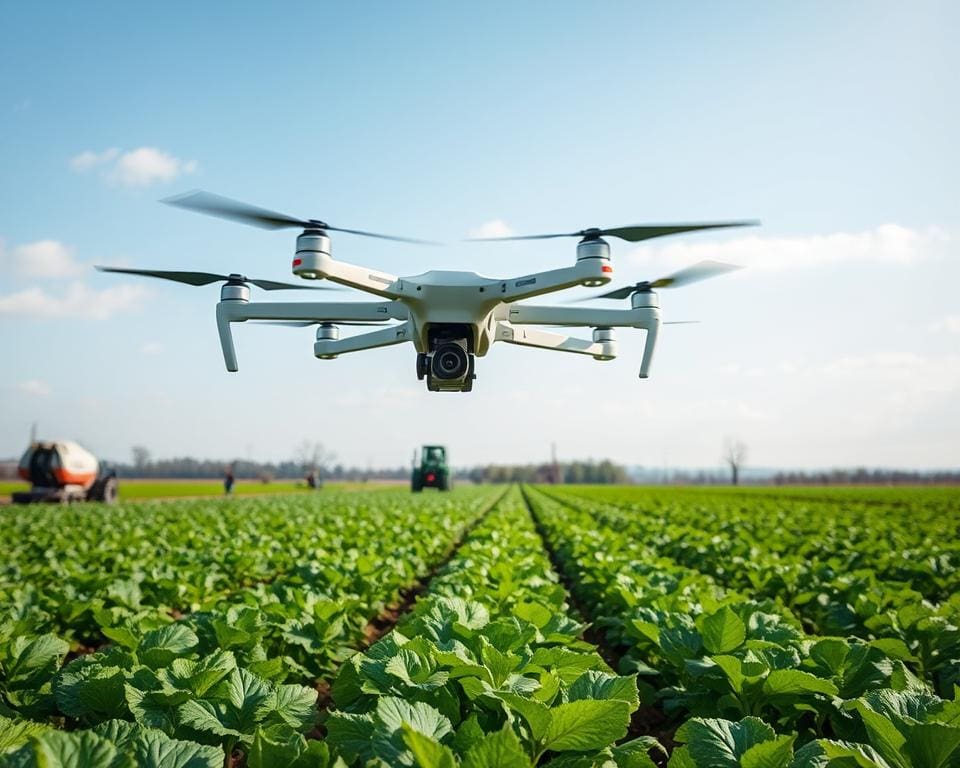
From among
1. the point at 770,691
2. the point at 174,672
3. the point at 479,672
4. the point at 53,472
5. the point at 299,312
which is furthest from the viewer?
the point at 53,472

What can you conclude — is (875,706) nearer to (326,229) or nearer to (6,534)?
(326,229)

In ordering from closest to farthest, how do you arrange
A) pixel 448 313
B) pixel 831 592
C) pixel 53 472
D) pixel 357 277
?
pixel 357 277, pixel 448 313, pixel 831 592, pixel 53 472

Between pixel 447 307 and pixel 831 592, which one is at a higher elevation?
pixel 447 307

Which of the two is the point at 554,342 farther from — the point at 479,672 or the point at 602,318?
the point at 479,672

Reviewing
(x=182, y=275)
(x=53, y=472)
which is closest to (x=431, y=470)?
(x=53, y=472)

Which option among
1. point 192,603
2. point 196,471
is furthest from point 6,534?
point 196,471

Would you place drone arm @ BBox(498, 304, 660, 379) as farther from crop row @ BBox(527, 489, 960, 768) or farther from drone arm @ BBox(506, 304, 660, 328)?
crop row @ BBox(527, 489, 960, 768)

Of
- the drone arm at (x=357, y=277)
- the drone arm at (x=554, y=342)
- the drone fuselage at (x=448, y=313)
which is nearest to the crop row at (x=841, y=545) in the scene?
the drone arm at (x=554, y=342)
